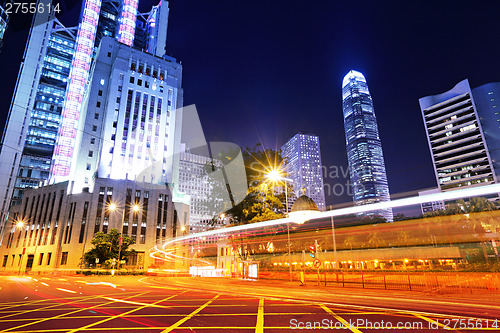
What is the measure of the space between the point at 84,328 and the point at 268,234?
3073 cm

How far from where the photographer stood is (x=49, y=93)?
10300 cm

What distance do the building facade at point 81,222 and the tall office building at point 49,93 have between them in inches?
464

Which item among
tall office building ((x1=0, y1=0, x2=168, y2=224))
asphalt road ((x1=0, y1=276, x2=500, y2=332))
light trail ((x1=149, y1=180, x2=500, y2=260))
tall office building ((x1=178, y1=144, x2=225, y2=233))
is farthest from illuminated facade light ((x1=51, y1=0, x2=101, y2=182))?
tall office building ((x1=178, y1=144, x2=225, y2=233))

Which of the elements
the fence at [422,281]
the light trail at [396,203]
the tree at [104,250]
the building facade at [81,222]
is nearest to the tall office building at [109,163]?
the building facade at [81,222]

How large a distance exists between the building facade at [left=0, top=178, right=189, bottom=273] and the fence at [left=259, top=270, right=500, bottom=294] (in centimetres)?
5190

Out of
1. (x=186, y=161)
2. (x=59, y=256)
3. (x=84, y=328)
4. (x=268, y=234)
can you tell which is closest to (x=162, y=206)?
(x=59, y=256)

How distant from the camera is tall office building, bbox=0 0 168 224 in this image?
87312 mm

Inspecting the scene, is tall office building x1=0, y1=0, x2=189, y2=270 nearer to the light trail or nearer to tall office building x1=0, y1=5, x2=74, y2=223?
tall office building x1=0, y1=5, x2=74, y2=223

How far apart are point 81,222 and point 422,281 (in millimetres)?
69407

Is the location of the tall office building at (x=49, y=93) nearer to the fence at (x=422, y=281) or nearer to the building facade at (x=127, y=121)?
the building facade at (x=127, y=121)

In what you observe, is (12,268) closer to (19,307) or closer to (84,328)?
(19,307)

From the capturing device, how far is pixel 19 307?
11961 mm

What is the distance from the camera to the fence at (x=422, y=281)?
17.9 metres

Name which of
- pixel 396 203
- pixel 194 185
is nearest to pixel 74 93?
pixel 194 185
